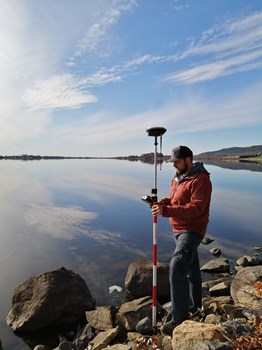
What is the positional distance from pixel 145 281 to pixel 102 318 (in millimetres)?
2660

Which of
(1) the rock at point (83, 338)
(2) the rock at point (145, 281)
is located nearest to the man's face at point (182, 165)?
(1) the rock at point (83, 338)

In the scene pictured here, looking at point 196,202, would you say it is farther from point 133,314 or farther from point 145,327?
point 133,314

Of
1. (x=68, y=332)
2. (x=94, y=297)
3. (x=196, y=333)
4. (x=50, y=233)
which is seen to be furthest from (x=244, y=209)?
(x=196, y=333)

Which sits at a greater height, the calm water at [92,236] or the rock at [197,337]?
the rock at [197,337]

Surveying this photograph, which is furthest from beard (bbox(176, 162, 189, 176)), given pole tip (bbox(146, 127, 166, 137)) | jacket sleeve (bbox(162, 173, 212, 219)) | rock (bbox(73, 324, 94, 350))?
rock (bbox(73, 324, 94, 350))

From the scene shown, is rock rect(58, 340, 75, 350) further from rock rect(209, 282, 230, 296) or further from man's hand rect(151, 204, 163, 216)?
rock rect(209, 282, 230, 296)

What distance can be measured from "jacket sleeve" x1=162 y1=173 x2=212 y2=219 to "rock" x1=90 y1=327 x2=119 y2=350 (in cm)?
300

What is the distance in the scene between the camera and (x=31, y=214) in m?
23.4

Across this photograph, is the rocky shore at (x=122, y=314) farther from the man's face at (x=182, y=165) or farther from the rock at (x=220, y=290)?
the man's face at (x=182, y=165)

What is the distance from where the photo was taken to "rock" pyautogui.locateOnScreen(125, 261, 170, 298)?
10102 mm

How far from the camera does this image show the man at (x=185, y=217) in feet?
18.3

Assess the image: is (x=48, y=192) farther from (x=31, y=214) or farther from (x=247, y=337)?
(x=247, y=337)

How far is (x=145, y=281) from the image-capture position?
10.2 meters

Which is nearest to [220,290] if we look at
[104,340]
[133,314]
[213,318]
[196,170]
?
[133,314]
